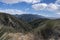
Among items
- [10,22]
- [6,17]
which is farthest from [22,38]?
[6,17]

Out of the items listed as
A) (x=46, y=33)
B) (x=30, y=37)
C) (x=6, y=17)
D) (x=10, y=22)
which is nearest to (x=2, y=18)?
(x=6, y=17)

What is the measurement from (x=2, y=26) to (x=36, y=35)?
93.8 ft

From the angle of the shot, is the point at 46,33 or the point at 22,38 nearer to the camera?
the point at 46,33

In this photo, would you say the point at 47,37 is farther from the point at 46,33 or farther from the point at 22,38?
the point at 22,38

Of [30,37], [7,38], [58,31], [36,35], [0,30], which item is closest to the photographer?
[58,31]

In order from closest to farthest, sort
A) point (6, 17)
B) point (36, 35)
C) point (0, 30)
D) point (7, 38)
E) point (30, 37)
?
point (36, 35), point (30, 37), point (7, 38), point (0, 30), point (6, 17)

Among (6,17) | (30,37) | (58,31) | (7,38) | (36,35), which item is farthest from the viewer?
(6,17)

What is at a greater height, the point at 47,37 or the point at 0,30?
the point at 47,37

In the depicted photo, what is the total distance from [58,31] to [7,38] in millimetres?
19612

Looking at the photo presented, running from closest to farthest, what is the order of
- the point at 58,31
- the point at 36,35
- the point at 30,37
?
the point at 58,31
the point at 36,35
the point at 30,37

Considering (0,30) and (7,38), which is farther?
(0,30)

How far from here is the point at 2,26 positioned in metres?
77.8

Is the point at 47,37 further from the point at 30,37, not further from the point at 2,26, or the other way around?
the point at 2,26

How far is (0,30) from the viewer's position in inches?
3000
